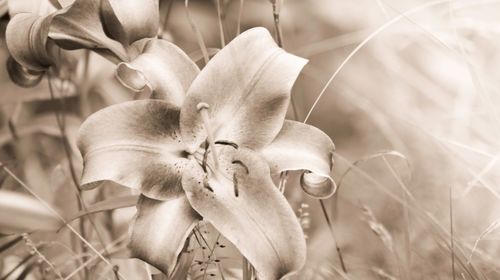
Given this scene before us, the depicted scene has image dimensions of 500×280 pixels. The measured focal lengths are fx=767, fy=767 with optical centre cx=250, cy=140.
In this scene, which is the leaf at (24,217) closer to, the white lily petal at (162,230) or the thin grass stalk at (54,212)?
the thin grass stalk at (54,212)

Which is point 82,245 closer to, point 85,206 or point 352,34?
point 85,206

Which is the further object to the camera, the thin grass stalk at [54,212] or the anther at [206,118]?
the thin grass stalk at [54,212]

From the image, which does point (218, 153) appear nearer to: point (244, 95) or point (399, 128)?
point (244, 95)

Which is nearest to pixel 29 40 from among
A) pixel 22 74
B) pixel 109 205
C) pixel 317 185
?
pixel 22 74

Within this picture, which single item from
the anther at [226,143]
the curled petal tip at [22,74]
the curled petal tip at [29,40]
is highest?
the curled petal tip at [29,40]

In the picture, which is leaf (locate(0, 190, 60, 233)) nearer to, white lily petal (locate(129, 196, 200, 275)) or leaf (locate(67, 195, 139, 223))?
leaf (locate(67, 195, 139, 223))

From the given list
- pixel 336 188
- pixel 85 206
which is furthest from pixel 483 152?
pixel 85 206

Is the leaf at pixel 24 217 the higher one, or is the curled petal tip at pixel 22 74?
the curled petal tip at pixel 22 74

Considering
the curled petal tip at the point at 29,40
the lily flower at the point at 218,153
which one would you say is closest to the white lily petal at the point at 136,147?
the lily flower at the point at 218,153
